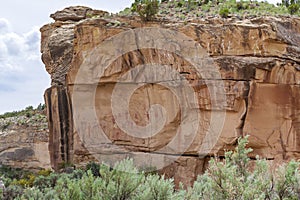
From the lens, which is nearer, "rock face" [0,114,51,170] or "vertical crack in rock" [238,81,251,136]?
"vertical crack in rock" [238,81,251,136]

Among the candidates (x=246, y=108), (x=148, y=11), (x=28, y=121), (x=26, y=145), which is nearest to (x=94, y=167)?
(x=246, y=108)

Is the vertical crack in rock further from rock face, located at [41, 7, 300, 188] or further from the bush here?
the bush

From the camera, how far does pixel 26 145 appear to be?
2662 centimetres

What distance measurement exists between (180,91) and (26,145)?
15.5 meters

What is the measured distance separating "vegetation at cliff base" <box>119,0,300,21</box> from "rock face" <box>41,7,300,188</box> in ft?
2.28

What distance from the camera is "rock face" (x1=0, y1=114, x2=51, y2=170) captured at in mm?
25761

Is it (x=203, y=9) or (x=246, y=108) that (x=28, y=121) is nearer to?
(x=203, y=9)

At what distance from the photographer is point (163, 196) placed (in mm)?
7168

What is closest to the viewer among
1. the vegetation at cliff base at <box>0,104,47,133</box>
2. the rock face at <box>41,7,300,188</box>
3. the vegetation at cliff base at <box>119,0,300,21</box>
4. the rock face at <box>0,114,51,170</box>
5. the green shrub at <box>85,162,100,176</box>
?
the rock face at <box>41,7,300,188</box>

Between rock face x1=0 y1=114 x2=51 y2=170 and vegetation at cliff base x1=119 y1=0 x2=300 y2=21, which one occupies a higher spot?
vegetation at cliff base x1=119 y1=0 x2=300 y2=21

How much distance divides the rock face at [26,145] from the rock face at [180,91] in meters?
9.53

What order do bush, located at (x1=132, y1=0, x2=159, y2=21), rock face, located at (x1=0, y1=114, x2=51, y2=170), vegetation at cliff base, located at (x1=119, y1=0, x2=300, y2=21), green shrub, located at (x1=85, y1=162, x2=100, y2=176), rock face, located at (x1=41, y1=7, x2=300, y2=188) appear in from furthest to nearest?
rock face, located at (x1=0, y1=114, x2=51, y2=170) < vegetation at cliff base, located at (x1=119, y1=0, x2=300, y2=21) < bush, located at (x1=132, y1=0, x2=159, y2=21) < green shrub, located at (x1=85, y1=162, x2=100, y2=176) < rock face, located at (x1=41, y1=7, x2=300, y2=188)

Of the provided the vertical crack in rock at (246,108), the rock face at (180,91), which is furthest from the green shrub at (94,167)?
the vertical crack in rock at (246,108)

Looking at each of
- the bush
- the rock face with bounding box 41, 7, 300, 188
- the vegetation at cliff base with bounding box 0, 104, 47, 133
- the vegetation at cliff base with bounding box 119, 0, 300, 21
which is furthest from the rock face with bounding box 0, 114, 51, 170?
the bush
